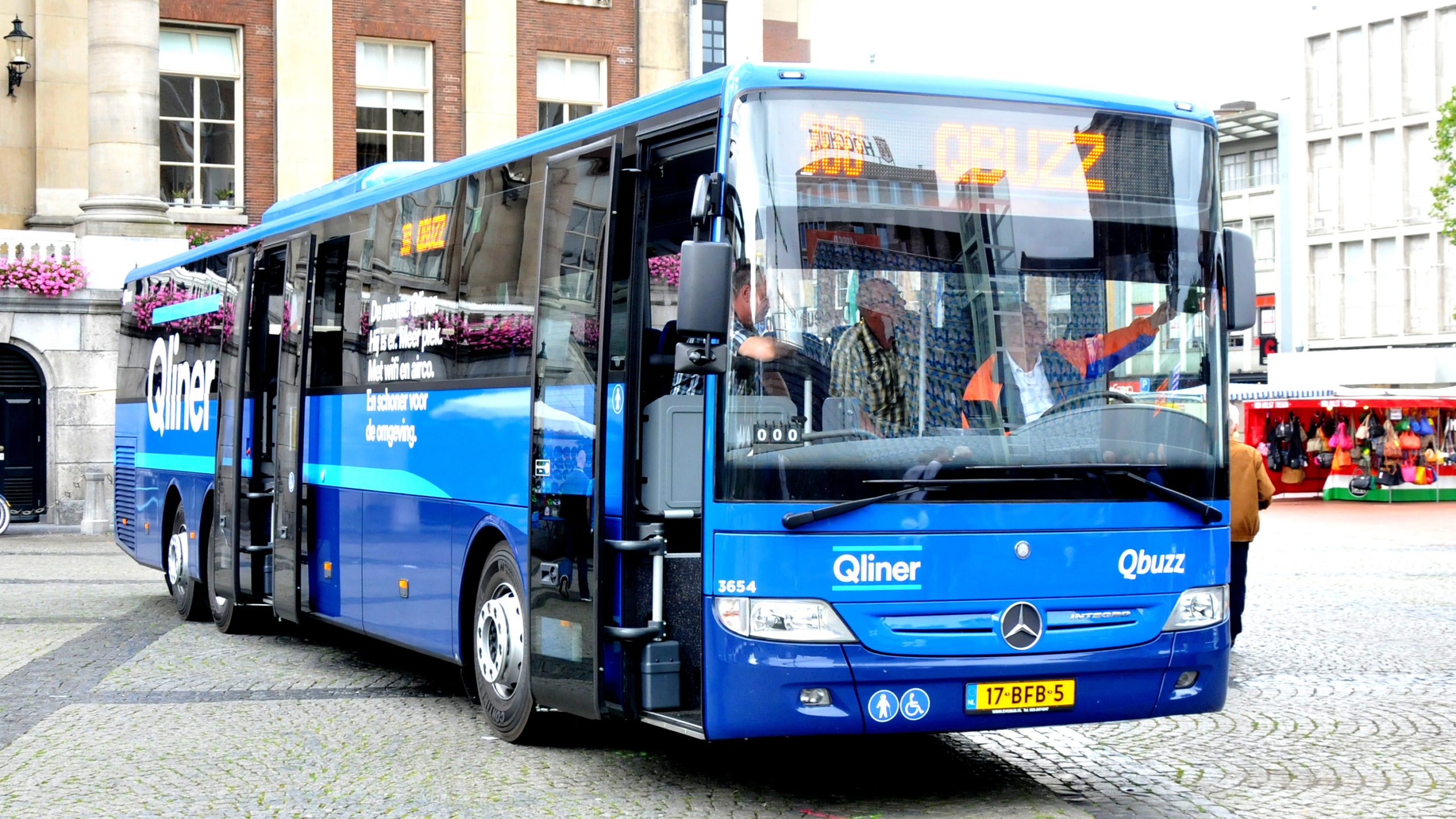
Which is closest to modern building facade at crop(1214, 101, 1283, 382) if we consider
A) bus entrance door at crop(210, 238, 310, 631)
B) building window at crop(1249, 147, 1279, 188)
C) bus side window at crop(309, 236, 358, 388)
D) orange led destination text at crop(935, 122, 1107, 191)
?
building window at crop(1249, 147, 1279, 188)

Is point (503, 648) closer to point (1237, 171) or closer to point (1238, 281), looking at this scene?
point (1238, 281)

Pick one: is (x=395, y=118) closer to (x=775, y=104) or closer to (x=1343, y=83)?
(x=775, y=104)

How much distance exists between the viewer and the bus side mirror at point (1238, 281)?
7.11 m

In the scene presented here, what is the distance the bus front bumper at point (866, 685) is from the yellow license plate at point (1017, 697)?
0.6 inches

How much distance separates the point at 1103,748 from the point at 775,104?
12.0ft

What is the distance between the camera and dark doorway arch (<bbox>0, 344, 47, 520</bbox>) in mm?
26844

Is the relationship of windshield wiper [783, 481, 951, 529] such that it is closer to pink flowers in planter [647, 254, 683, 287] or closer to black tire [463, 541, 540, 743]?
pink flowers in planter [647, 254, 683, 287]

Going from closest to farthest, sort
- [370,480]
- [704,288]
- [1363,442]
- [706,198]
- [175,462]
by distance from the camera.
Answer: [704,288] < [706,198] < [370,480] < [175,462] < [1363,442]

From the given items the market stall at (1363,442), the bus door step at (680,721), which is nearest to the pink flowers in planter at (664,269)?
the bus door step at (680,721)

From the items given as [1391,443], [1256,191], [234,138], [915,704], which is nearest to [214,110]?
[234,138]

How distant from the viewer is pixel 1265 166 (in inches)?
3123

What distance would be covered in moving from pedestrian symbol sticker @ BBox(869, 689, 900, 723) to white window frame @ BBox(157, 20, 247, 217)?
2576 cm

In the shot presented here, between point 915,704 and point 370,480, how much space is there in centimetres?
447

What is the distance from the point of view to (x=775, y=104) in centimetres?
659
